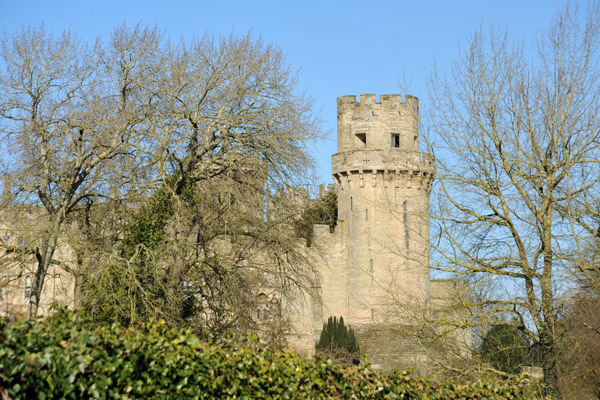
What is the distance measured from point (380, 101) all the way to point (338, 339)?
1359 cm

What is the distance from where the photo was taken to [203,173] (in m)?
21.3

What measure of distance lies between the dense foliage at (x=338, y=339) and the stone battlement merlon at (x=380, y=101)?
12.0 m

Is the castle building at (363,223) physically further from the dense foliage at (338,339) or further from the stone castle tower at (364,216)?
the dense foliage at (338,339)

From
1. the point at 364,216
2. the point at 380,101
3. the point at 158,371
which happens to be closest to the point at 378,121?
the point at 380,101

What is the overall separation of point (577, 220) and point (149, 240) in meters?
10.4

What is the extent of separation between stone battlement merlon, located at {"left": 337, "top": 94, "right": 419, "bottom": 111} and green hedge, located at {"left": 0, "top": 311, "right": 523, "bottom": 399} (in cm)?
3600

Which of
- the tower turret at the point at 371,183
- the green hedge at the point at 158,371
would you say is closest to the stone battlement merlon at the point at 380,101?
the tower turret at the point at 371,183

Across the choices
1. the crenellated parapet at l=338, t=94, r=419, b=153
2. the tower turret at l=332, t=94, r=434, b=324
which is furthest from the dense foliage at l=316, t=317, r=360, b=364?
the crenellated parapet at l=338, t=94, r=419, b=153

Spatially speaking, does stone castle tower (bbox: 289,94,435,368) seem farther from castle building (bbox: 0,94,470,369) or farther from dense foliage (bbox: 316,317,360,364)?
dense foliage (bbox: 316,317,360,364)

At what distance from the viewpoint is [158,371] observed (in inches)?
304

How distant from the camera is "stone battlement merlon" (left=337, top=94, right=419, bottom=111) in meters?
45.4

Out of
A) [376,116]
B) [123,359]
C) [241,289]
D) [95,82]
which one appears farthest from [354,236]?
[123,359]

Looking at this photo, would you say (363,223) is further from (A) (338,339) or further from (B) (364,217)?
(A) (338,339)

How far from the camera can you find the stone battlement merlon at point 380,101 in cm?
4541
